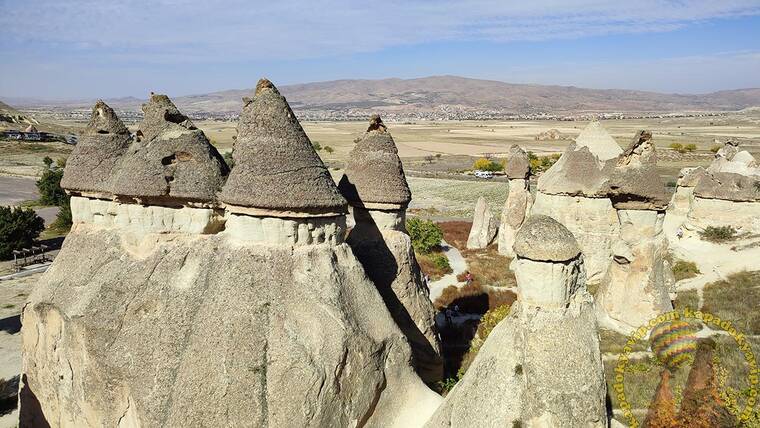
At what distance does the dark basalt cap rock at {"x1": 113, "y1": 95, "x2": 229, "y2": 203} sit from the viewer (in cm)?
912

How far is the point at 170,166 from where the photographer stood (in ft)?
30.5

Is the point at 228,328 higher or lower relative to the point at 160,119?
lower

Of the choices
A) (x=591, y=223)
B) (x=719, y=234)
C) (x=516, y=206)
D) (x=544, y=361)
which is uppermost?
(x=544, y=361)

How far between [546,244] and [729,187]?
60.7 feet

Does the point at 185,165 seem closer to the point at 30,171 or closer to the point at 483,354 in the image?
the point at 483,354

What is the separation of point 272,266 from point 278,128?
222 centimetres

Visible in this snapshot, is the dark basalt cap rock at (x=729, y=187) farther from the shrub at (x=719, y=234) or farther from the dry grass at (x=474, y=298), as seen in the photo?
the dry grass at (x=474, y=298)

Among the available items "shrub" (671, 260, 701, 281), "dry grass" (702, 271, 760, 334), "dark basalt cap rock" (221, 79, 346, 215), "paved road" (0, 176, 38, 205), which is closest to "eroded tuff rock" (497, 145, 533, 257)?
"shrub" (671, 260, 701, 281)

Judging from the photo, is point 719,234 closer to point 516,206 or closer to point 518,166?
point 516,206

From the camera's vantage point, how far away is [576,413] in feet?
20.2

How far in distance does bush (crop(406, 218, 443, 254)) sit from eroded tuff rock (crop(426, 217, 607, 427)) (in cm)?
1807

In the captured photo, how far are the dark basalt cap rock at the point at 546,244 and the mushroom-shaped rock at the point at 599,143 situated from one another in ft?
43.7

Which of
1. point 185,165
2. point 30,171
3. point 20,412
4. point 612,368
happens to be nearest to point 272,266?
point 185,165

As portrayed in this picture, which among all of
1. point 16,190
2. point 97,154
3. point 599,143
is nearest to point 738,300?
point 599,143
